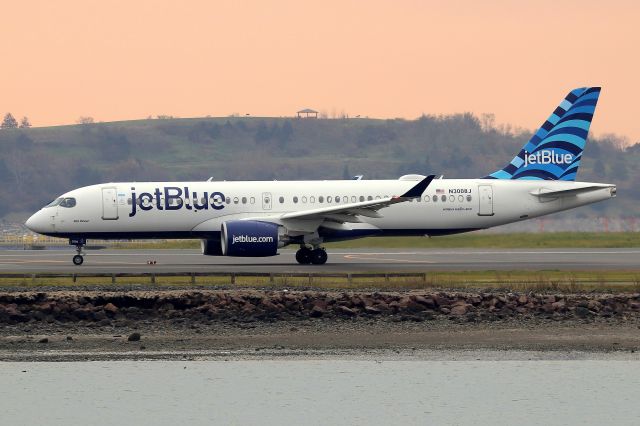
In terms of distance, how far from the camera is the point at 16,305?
35.8m

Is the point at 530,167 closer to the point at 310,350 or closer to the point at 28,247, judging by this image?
the point at 310,350

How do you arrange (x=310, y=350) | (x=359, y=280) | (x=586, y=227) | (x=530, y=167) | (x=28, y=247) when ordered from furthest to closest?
1. (x=586, y=227)
2. (x=28, y=247)
3. (x=530, y=167)
4. (x=359, y=280)
5. (x=310, y=350)

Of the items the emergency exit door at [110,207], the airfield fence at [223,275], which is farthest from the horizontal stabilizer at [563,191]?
the emergency exit door at [110,207]

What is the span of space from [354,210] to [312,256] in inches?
124

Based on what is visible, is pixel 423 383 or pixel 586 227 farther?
pixel 586 227

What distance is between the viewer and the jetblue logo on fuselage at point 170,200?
4997cm

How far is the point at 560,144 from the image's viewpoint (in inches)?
2165

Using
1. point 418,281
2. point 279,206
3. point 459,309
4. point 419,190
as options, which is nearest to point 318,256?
point 279,206

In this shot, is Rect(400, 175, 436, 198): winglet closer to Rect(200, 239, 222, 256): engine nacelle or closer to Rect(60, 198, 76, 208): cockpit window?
Rect(200, 239, 222, 256): engine nacelle

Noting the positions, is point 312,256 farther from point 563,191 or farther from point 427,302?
point 427,302

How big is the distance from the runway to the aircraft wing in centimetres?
196

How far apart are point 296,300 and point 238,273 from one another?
22.2ft

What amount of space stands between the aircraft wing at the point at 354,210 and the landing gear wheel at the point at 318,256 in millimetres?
1558

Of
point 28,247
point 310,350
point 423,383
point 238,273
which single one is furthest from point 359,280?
point 28,247
